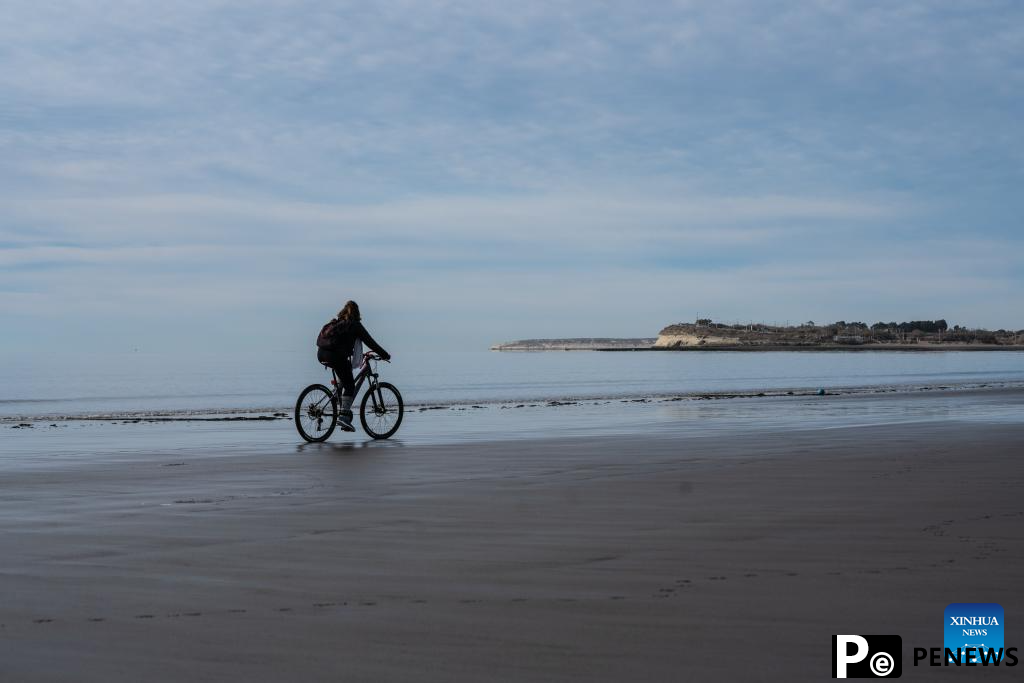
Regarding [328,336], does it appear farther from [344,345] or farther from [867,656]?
[867,656]

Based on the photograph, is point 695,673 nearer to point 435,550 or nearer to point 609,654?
point 609,654

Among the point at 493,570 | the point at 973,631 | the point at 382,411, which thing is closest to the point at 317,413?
the point at 382,411

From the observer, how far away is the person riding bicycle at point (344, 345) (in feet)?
55.9

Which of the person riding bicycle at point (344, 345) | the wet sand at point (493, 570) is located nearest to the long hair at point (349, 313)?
the person riding bicycle at point (344, 345)

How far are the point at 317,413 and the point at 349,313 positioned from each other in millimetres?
1758

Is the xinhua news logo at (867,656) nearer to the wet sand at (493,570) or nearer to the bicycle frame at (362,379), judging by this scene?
the wet sand at (493,570)

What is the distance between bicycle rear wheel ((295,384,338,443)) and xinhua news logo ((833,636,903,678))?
526 inches

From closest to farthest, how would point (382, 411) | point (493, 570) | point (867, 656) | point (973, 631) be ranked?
1. point (867, 656)
2. point (973, 631)
3. point (493, 570)
4. point (382, 411)

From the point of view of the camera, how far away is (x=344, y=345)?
17094 mm

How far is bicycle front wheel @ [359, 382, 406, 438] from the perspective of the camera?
17484 mm

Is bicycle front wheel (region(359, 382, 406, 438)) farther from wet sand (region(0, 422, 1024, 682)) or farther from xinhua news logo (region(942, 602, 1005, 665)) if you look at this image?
xinhua news logo (region(942, 602, 1005, 665))

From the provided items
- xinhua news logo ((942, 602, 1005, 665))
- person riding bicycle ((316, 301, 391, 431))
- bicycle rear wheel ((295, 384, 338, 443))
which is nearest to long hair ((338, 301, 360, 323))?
person riding bicycle ((316, 301, 391, 431))

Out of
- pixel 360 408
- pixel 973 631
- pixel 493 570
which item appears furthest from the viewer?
pixel 360 408

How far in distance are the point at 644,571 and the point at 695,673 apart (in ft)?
6.03
